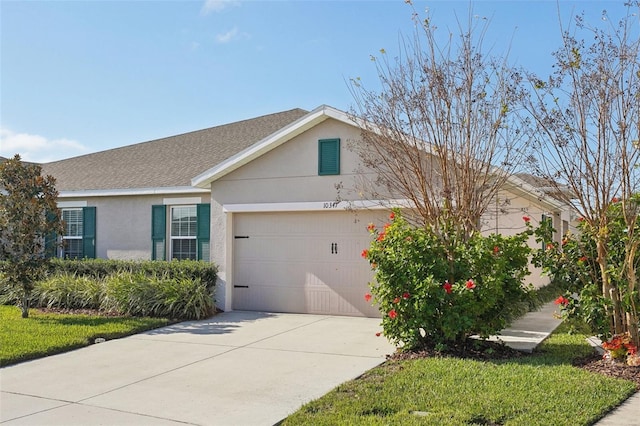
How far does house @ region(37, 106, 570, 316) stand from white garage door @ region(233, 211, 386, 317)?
2cm

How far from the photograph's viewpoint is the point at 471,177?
8.44m

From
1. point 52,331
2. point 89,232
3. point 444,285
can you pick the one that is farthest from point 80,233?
point 444,285

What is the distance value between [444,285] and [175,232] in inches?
336

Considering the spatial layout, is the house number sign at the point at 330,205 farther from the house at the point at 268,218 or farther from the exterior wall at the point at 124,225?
the exterior wall at the point at 124,225

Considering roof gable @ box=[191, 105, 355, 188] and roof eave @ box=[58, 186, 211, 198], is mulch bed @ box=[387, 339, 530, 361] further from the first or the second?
roof eave @ box=[58, 186, 211, 198]

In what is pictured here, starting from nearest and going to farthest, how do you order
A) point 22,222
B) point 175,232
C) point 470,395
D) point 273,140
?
point 470,395 < point 22,222 < point 273,140 < point 175,232

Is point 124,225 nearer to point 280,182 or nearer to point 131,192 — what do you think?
point 131,192

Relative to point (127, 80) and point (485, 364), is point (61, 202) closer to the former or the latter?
point (127, 80)

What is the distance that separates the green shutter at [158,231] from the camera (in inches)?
557

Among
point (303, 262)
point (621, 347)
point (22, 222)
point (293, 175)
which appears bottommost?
point (621, 347)

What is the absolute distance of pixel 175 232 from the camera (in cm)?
1419

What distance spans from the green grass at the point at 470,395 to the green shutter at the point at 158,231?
846 cm

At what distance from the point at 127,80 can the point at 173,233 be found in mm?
3873

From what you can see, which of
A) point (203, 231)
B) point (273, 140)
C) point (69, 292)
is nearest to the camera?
point (273, 140)
